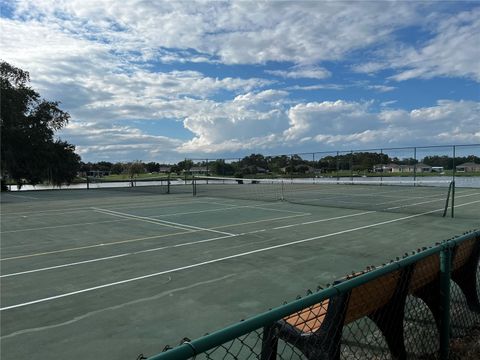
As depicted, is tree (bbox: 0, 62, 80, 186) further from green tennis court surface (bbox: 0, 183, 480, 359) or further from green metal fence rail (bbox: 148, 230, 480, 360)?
green metal fence rail (bbox: 148, 230, 480, 360)

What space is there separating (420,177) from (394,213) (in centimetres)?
2009

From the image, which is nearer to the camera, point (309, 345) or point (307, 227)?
point (309, 345)

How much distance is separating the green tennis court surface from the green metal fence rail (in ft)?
3.92

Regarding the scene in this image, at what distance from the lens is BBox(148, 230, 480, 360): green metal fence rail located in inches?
89.0

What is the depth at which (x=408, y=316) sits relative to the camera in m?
4.85

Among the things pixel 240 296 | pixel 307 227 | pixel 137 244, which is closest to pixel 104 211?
pixel 137 244

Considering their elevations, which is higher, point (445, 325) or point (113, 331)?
point (445, 325)

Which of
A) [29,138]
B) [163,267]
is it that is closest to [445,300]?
[163,267]

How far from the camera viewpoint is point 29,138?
39.5m

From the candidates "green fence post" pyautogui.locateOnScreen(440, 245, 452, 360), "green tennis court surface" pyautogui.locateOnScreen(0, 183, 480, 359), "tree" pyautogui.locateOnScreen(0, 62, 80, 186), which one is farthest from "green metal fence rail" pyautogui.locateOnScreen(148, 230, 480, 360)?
"tree" pyautogui.locateOnScreen(0, 62, 80, 186)

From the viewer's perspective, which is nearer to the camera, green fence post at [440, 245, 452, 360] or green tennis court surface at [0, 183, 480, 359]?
green fence post at [440, 245, 452, 360]

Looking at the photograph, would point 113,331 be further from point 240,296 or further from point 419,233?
point 419,233

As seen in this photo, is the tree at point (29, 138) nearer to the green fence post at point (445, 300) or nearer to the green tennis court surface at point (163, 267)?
the green tennis court surface at point (163, 267)

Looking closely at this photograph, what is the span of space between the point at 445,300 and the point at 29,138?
4272cm
